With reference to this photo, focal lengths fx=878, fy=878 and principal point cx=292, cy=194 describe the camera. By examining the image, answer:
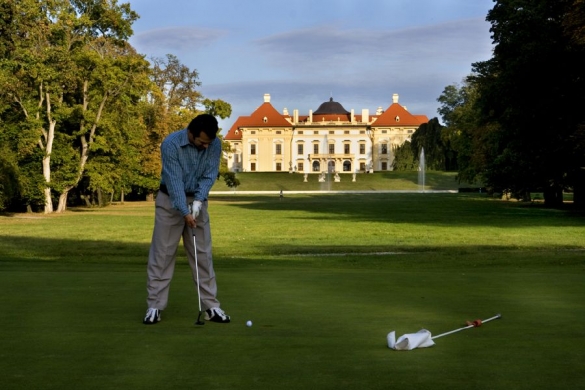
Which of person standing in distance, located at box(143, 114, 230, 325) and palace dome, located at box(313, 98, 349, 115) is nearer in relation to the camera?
person standing in distance, located at box(143, 114, 230, 325)

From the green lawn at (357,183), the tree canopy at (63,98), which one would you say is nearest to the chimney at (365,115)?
the green lawn at (357,183)

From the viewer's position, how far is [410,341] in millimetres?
→ 5645

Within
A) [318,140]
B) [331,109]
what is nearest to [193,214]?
[318,140]

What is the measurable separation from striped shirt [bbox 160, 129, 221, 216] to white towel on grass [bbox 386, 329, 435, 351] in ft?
7.16

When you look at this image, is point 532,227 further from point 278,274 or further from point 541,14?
point 278,274

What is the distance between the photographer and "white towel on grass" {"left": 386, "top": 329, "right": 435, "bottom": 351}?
565cm

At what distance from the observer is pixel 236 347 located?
588cm

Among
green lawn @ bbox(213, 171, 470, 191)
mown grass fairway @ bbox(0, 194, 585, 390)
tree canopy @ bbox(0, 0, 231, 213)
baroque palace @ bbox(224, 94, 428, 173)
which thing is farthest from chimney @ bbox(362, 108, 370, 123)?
mown grass fairway @ bbox(0, 194, 585, 390)

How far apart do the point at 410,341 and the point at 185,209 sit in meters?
2.30

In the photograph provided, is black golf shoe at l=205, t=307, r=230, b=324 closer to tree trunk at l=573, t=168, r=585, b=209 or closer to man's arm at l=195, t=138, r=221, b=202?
man's arm at l=195, t=138, r=221, b=202

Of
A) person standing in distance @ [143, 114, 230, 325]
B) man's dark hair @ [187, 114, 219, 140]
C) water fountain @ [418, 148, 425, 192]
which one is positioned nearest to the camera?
man's dark hair @ [187, 114, 219, 140]

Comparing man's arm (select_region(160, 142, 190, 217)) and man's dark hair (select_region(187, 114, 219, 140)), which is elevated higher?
man's dark hair (select_region(187, 114, 219, 140))

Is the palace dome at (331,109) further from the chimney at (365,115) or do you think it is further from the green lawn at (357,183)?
the green lawn at (357,183)

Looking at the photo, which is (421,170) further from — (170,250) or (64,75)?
(170,250)
